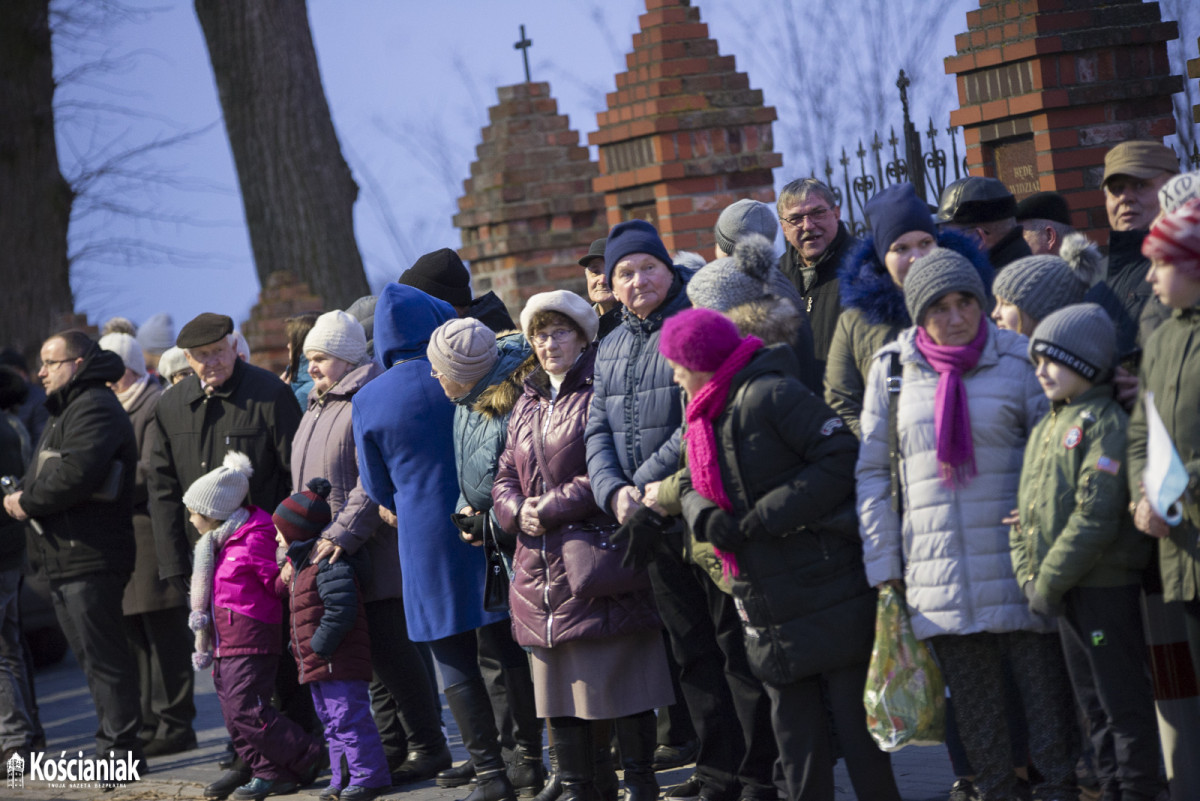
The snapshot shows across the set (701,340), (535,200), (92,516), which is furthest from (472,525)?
(535,200)

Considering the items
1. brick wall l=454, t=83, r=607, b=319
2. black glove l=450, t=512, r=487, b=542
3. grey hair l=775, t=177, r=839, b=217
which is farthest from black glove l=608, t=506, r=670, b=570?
brick wall l=454, t=83, r=607, b=319

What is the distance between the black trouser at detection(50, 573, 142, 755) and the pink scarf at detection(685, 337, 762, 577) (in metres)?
4.14

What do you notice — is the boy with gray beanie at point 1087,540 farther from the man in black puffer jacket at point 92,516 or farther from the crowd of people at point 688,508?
the man in black puffer jacket at point 92,516

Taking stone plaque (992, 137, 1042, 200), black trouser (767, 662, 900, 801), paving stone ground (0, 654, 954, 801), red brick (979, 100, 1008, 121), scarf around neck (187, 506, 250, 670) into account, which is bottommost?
paving stone ground (0, 654, 954, 801)

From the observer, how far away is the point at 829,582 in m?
4.60

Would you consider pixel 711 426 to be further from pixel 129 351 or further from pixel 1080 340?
pixel 129 351

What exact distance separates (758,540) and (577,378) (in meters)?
1.29

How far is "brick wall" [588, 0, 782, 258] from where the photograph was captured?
839 cm

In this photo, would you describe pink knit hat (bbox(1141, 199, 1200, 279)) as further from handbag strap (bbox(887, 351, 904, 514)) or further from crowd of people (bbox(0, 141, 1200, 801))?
handbag strap (bbox(887, 351, 904, 514))

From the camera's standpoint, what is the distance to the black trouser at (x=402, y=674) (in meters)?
6.67

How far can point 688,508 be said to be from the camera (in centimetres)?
475

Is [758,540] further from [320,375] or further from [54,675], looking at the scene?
[54,675]

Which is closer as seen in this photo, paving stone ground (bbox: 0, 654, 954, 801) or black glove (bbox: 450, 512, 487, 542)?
paving stone ground (bbox: 0, 654, 954, 801)

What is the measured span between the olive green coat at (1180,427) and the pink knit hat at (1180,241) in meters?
0.13
